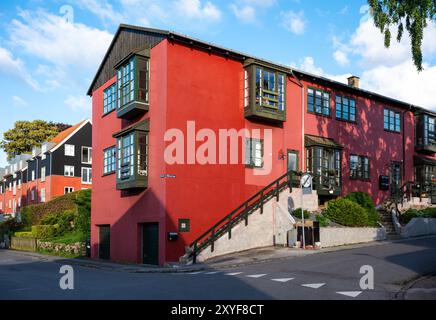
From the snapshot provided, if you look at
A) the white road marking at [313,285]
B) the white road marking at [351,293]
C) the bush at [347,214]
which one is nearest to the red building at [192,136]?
the bush at [347,214]

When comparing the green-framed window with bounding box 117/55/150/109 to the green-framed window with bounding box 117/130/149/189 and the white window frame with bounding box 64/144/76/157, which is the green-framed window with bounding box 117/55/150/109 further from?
the white window frame with bounding box 64/144/76/157

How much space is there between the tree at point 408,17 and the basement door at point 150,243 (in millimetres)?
13002

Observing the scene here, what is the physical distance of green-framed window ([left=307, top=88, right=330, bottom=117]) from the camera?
28587 mm

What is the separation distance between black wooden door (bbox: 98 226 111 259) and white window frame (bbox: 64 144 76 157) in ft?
99.7

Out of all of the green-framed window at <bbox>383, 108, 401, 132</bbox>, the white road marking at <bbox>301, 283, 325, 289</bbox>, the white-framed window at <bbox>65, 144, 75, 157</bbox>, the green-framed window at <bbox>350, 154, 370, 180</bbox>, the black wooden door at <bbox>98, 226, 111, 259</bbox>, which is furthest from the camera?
the white-framed window at <bbox>65, 144, 75, 157</bbox>

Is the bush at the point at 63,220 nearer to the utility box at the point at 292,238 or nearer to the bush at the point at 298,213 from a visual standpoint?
the bush at the point at 298,213

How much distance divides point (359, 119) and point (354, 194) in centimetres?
576

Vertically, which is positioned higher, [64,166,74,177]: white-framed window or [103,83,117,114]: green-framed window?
[103,83,117,114]: green-framed window

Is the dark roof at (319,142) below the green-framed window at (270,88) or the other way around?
below

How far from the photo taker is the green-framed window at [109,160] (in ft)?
87.9

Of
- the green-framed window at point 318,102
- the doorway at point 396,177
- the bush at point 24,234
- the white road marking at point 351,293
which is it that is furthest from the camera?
the bush at point 24,234

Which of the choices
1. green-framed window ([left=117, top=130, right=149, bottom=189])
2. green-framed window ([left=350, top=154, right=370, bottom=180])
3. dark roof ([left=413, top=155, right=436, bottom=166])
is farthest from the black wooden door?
dark roof ([left=413, top=155, right=436, bottom=166])
